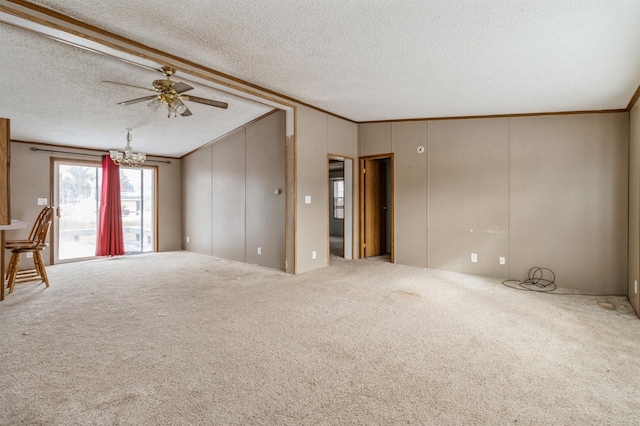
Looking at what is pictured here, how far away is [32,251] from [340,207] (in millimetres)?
7468

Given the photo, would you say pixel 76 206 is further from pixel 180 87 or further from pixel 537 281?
pixel 537 281

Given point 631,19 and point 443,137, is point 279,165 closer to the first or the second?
point 443,137

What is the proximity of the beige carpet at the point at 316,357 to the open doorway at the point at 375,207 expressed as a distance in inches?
89.0

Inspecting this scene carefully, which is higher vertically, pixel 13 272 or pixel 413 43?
pixel 413 43

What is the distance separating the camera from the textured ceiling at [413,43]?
92.7 inches

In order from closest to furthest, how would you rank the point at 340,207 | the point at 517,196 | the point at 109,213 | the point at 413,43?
the point at 413,43
the point at 517,196
the point at 109,213
the point at 340,207

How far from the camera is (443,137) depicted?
17.3 ft

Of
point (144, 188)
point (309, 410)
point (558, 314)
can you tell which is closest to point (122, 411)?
point (309, 410)

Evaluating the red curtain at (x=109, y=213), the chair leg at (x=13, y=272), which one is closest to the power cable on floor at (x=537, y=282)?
the chair leg at (x=13, y=272)

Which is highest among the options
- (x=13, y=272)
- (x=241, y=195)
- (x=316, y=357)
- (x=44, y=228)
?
(x=241, y=195)

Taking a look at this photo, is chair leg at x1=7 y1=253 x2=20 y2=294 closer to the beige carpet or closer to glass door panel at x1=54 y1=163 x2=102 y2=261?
the beige carpet

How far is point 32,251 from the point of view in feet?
14.0

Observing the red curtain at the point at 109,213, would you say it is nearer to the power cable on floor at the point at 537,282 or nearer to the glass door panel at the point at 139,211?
the glass door panel at the point at 139,211

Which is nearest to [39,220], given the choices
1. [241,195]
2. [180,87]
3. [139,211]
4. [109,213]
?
[109,213]
